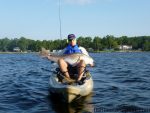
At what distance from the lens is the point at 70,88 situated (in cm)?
1221

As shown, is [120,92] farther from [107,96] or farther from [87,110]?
[87,110]

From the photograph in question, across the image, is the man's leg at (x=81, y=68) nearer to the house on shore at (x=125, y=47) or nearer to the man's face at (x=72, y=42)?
the man's face at (x=72, y=42)

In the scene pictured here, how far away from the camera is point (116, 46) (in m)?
144

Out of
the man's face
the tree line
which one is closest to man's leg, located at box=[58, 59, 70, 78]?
the man's face

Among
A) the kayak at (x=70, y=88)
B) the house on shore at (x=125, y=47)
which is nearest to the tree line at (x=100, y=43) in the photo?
the house on shore at (x=125, y=47)

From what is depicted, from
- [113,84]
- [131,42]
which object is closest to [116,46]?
[131,42]

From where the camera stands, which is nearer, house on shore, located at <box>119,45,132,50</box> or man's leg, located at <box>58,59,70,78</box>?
man's leg, located at <box>58,59,70,78</box>

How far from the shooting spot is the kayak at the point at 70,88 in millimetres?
12320

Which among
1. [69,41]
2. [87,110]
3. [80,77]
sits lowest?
[87,110]

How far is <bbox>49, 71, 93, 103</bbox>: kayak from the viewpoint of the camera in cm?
1232

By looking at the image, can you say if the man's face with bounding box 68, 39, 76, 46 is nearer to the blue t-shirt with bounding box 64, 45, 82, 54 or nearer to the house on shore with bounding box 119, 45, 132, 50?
the blue t-shirt with bounding box 64, 45, 82, 54

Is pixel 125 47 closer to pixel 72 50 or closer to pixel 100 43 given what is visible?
pixel 100 43

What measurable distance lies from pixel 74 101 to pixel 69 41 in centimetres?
237

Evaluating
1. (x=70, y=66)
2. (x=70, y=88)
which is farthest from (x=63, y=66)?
(x=70, y=88)
